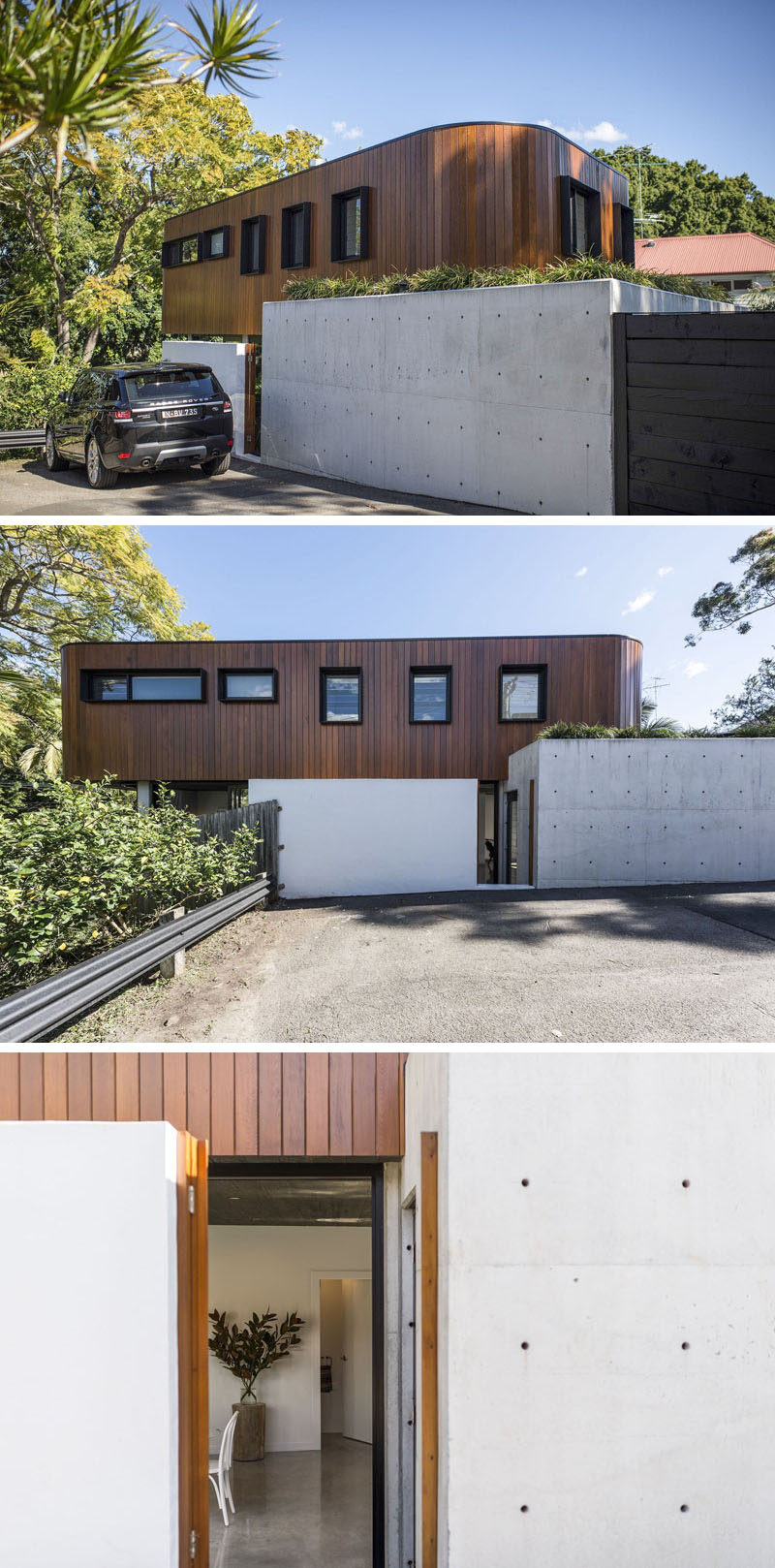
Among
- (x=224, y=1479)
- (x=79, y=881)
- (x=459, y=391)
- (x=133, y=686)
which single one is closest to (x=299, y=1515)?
(x=224, y=1479)

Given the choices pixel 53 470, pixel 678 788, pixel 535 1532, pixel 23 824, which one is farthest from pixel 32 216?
pixel 535 1532

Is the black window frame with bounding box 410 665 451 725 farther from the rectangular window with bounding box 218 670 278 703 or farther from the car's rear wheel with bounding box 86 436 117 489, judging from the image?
the car's rear wheel with bounding box 86 436 117 489

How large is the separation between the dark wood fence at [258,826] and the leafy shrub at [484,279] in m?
5.05

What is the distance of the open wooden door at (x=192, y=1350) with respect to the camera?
173 inches

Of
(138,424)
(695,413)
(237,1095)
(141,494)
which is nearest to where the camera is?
(141,494)

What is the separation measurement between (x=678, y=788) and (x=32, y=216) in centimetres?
446

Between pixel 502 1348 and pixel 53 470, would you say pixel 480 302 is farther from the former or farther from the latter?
pixel 502 1348

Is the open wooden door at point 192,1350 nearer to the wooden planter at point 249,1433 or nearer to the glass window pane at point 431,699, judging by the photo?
the glass window pane at point 431,699

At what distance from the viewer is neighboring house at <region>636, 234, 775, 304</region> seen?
26.2 feet

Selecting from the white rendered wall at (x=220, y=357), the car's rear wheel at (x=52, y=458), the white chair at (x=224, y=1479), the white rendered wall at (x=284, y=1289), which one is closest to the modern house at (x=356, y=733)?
the car's rear wheel at (x=52, y=458)

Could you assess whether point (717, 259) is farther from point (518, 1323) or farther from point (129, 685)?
point (518, 1323)

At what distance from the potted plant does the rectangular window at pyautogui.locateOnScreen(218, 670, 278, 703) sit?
978 centimetres

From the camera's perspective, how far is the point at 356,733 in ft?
12.9

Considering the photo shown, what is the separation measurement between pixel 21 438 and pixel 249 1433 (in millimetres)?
10434
